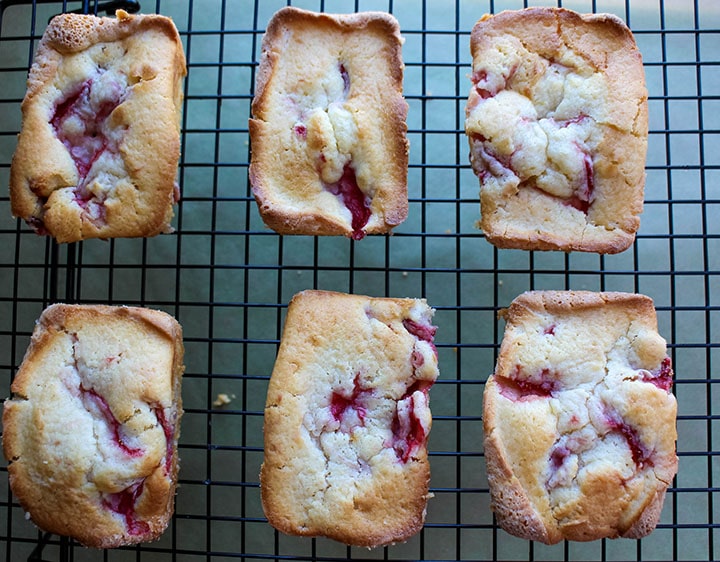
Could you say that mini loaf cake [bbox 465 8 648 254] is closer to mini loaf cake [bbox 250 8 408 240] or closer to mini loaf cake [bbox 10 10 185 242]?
mini loaf cake [bbox 250 8 408 240]

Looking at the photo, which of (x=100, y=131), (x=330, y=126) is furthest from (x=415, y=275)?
(x=100, y=131)

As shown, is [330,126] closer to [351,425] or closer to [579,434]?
[351,425]

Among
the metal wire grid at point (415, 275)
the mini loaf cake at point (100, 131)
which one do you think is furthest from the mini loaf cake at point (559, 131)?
the mini loaf cake at point (100, 131)

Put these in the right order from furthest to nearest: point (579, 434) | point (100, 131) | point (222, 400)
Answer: point (222, 400) → point (100, 131) → point (579, 434)

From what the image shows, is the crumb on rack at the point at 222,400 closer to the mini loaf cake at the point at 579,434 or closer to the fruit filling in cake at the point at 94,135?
the fruit filling in cake at the point at 94,135

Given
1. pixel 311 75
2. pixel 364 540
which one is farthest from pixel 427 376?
pixel 311 75

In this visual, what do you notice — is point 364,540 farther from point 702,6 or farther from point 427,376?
point 702,6
